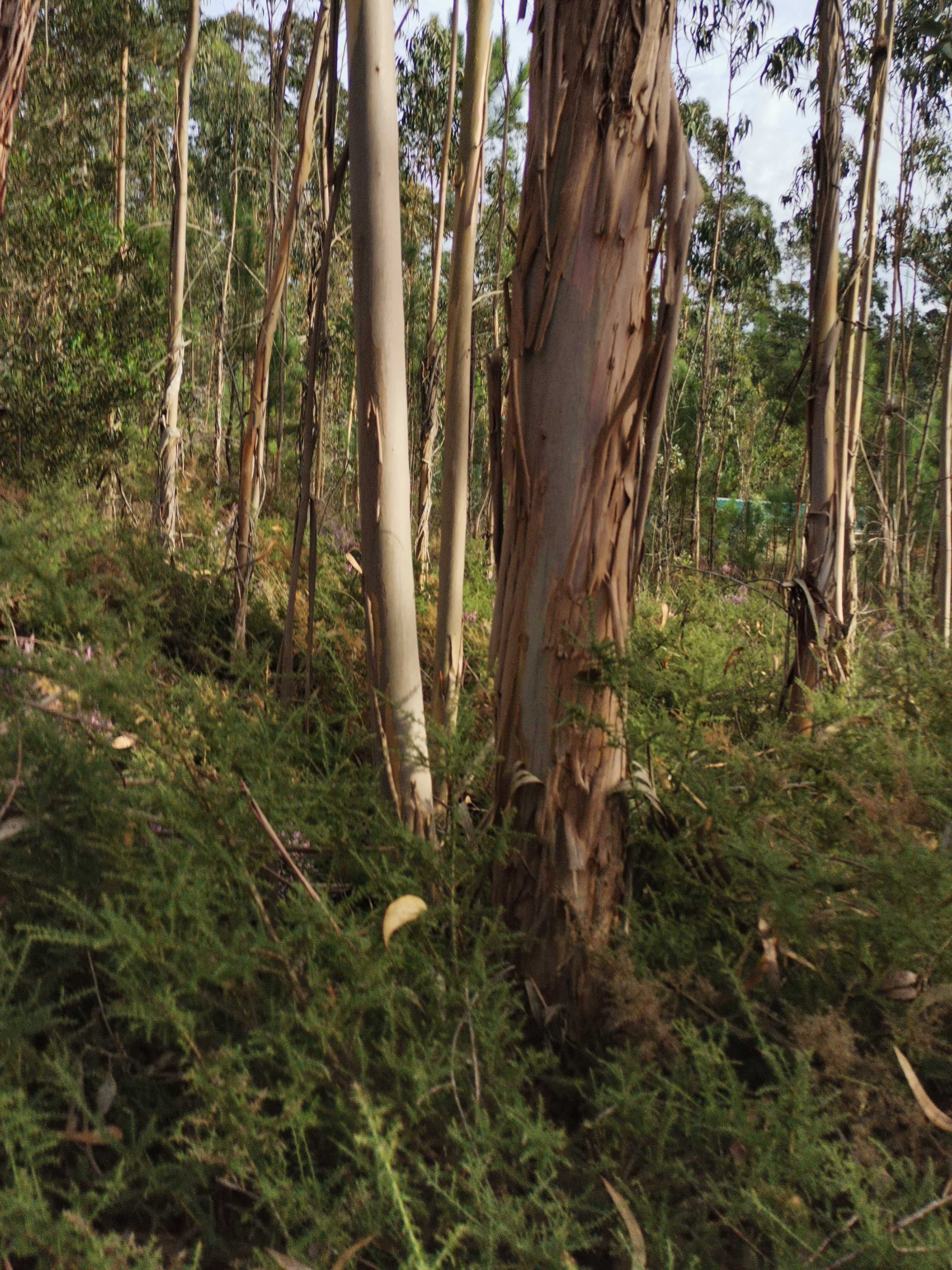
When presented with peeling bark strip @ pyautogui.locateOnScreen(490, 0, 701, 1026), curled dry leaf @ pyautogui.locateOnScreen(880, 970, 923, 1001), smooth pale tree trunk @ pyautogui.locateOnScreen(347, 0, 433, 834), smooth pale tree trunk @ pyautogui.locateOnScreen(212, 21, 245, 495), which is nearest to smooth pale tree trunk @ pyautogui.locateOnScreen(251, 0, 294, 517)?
smooth pale tree trunk @ pyautogui.locateOnScreen(212, 21, 245, 495)

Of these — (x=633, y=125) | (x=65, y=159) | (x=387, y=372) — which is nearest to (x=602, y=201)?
(x=633, y=125)

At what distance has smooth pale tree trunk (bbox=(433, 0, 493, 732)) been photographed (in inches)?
91.1

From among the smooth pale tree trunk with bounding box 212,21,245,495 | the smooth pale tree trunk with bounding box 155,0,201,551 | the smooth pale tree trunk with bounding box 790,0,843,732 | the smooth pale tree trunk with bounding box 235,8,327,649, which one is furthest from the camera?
the smooth pale tree trunk with bounding box 212,21,245,495

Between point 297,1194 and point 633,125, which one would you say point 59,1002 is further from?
point 633,125

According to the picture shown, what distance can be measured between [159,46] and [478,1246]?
13.8 metres

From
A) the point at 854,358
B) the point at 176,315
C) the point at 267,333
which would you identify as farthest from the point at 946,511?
the point at 176,315

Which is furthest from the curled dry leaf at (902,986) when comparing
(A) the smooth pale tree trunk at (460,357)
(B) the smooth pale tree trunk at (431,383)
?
(B) the smooth pale tree trunk at (431,383)

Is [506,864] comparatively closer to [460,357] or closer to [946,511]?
[460,357]

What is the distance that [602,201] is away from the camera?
1.68 meters

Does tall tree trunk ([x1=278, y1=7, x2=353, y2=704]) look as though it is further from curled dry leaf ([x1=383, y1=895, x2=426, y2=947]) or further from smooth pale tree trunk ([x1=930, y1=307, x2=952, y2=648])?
smooth pale tree trunk ([x1=930, y1=307, x2=952, y2=648])

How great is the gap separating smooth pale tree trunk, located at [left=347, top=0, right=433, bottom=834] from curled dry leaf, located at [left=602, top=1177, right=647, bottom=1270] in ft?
2.28

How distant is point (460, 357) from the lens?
238 centimetres

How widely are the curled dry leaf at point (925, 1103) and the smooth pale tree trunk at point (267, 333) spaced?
1.65m

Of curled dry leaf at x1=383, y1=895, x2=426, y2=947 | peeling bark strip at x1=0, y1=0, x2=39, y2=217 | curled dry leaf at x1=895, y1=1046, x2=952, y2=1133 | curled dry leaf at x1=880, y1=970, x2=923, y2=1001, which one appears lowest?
curled dry leaf at x1=895, y1=1046, x2=952, y2=1133
